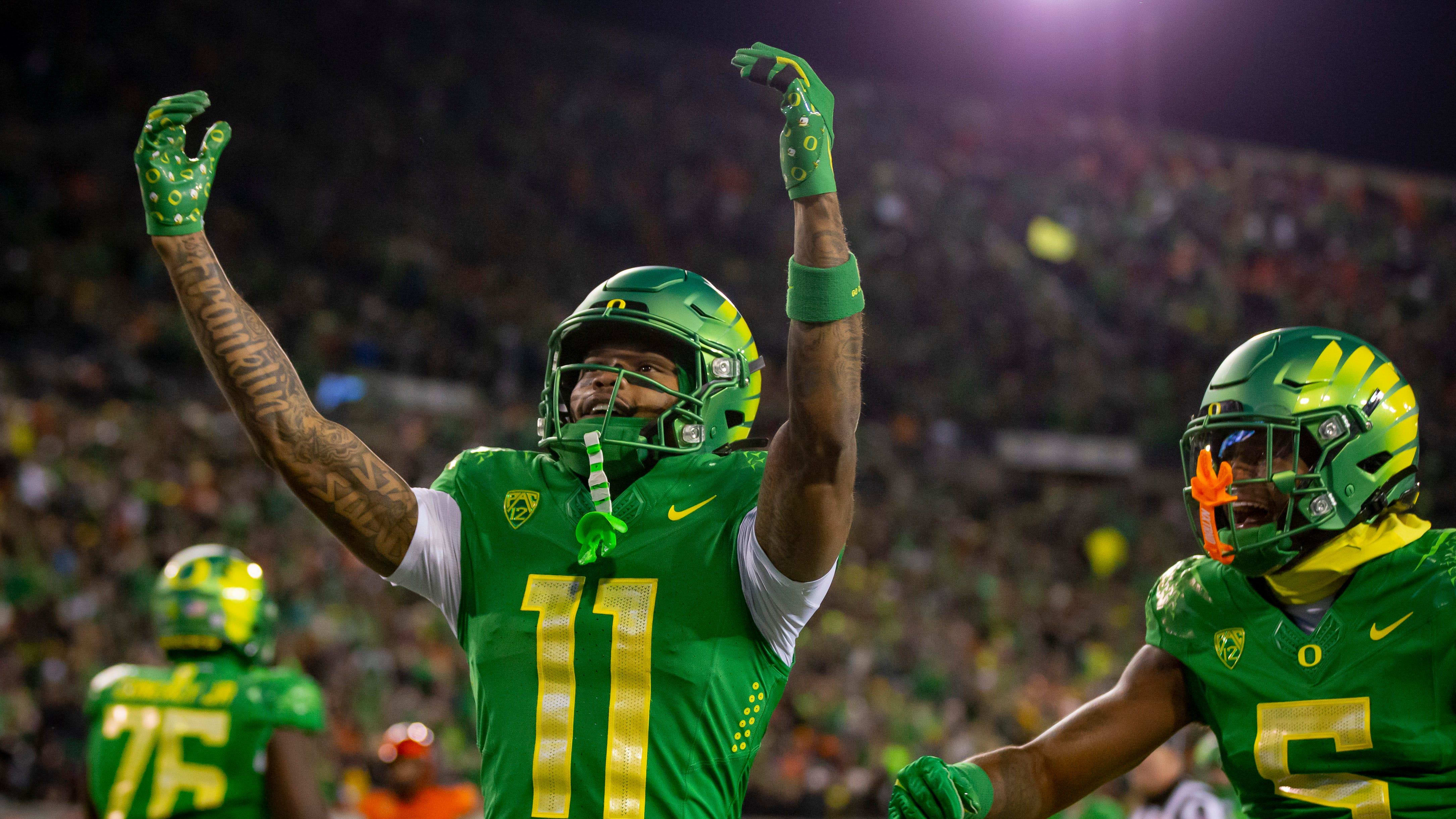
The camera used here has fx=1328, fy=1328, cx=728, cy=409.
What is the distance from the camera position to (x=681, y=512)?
102 inches

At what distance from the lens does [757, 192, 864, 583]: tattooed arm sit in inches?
87.7

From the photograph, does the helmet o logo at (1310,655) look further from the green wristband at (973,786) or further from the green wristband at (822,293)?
the green wristband at (822,293)

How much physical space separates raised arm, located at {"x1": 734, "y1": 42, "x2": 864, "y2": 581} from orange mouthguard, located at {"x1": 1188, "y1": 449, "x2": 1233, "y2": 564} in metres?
0.94

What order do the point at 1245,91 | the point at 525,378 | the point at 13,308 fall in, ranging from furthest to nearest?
the point at 1245,91 < the point at 525,378 < the point at 13,308

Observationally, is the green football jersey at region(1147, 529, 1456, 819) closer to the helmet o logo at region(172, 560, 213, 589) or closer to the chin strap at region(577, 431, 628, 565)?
the chin strap at region(577, 431, 628, 565)

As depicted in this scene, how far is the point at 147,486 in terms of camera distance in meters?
10.6

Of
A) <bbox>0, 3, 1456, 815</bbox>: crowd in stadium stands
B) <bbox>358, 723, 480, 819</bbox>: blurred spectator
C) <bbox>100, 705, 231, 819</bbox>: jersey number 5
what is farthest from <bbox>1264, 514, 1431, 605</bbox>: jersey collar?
<bbox>0, 3, 1456, 815</bbox>: crowd in stadium stands

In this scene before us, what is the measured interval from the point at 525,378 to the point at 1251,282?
11.2 meters

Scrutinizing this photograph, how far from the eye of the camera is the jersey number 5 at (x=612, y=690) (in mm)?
2379

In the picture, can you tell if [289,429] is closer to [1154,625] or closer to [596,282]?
[1154,625]

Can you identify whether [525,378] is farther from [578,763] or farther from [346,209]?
[578,763]

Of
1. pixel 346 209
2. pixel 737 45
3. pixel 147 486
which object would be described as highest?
pixel 737 45

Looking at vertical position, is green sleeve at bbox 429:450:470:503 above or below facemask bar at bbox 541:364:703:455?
below

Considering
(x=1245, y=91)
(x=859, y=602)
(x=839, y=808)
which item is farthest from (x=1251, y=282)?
(x=839, y=808)
